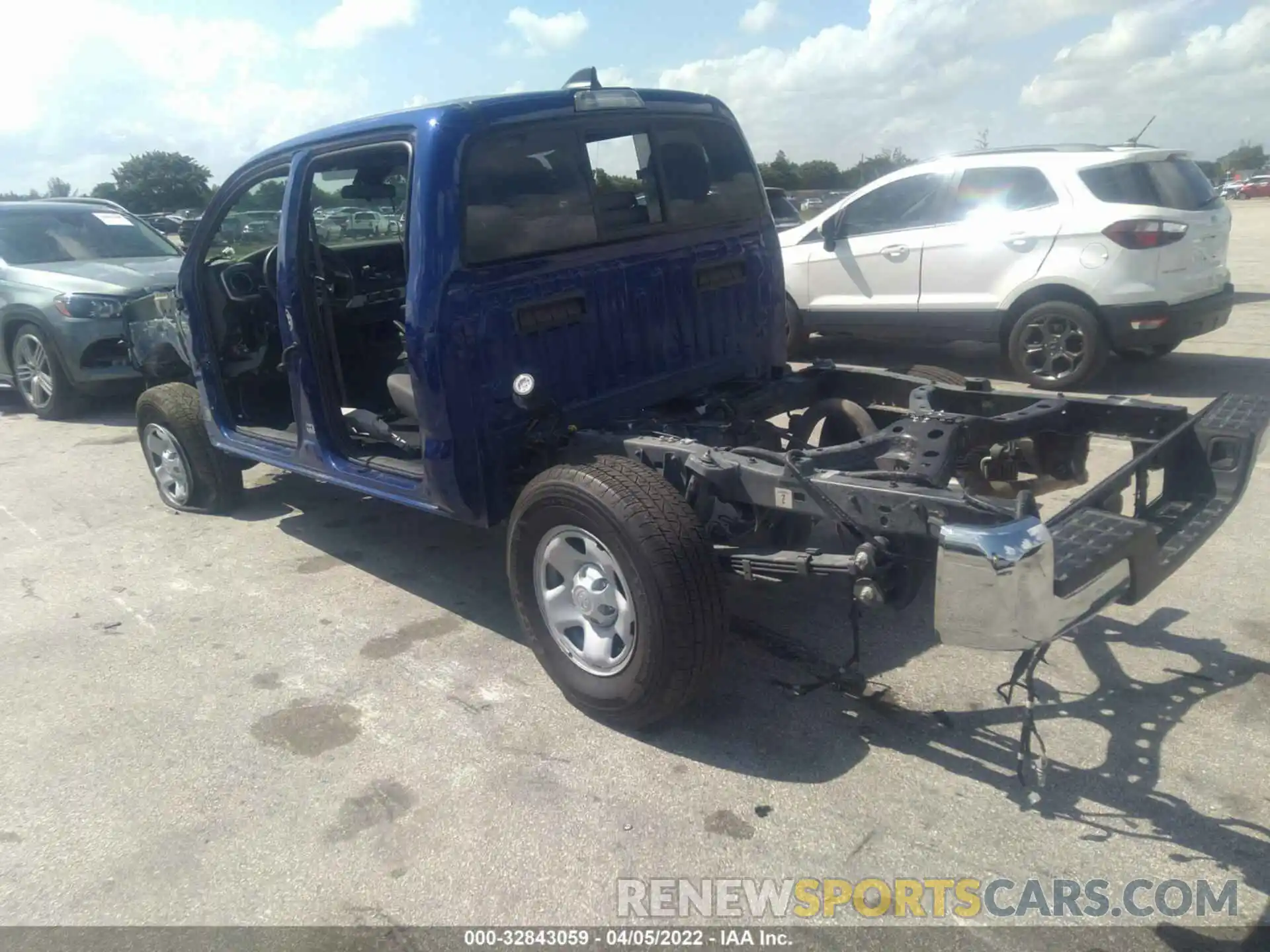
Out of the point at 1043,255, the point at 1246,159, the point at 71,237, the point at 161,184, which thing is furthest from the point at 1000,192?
the point at 1246,159

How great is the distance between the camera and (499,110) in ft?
11.8

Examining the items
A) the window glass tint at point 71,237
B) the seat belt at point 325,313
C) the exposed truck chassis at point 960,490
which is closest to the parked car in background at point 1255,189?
the window glass tint at point 71,237

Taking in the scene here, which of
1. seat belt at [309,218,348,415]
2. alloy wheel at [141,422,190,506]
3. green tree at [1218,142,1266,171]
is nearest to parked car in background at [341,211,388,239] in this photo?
seat belt at [309,218,348,415]

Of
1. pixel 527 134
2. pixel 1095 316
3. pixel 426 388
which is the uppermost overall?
pixel 527 134

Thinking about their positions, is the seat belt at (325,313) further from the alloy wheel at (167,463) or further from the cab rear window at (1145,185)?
the cab rear window at (1145,185)

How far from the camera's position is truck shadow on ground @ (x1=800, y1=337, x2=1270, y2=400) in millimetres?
7641

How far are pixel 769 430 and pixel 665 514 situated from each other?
4.72ft

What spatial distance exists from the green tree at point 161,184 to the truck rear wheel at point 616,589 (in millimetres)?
22159

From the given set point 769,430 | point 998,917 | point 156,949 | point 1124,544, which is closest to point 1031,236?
point 769,430

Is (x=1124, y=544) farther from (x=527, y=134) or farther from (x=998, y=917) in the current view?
(x=527, y=134)

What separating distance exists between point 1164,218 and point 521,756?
21.0 feet

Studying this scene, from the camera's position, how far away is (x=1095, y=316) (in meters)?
7.38

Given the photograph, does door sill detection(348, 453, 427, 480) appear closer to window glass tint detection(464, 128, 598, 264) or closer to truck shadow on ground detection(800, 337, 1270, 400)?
window glass tint detection(464, 128, 598, 264)

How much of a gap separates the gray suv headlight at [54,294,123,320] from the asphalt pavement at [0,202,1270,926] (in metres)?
4.07
